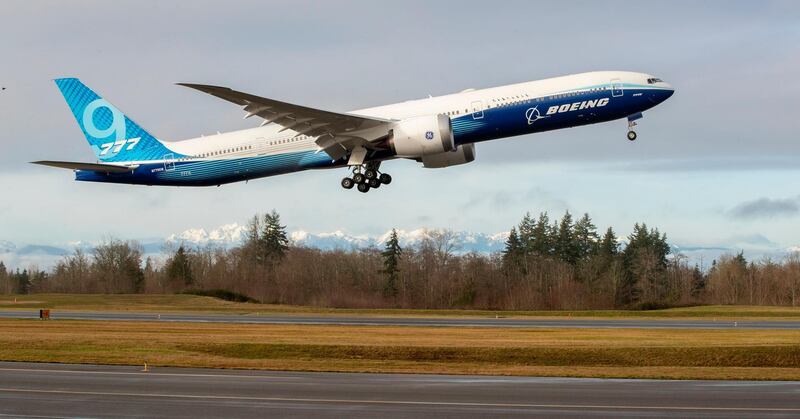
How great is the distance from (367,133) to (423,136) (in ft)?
9.98

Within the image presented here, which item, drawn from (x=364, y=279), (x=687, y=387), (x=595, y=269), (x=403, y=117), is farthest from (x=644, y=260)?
(x=687, y=387)

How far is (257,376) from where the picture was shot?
27.5 metres

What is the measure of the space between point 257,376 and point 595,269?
110 m

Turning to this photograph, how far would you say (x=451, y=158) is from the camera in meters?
46.2

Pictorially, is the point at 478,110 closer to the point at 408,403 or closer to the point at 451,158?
the point at 451,158

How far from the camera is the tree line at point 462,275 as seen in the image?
123625 millimetres

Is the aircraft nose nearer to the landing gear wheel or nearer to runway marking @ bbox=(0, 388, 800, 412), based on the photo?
the landing gear wheel

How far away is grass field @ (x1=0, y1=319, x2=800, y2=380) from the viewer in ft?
105

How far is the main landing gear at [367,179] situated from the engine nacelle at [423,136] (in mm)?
3097

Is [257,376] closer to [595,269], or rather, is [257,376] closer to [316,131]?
[316,131]

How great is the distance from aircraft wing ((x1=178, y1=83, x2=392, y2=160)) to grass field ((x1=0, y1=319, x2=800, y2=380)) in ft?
28.2

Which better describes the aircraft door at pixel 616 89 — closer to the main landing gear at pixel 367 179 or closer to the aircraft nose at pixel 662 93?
the aircraft nose at pixel 662 93

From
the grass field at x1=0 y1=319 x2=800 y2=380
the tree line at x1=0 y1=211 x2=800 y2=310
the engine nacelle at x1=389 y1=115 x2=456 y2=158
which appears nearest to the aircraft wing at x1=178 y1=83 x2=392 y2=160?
the engine nacelle at x1=389 y1=115 x2=456 y2=158

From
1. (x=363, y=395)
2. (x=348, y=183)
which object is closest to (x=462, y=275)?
(x=348, y=183)
